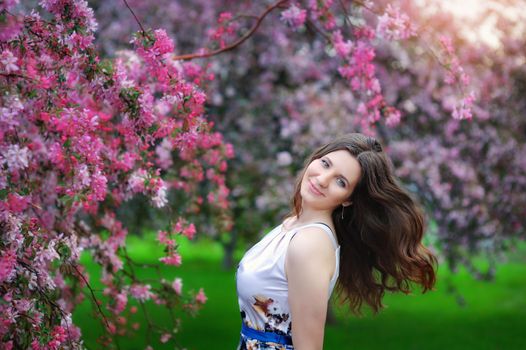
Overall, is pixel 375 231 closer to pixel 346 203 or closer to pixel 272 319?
pixel 346 203

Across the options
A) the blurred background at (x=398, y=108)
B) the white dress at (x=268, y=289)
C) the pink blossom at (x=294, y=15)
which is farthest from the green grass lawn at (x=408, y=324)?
the white dress at (x=268, y=289)

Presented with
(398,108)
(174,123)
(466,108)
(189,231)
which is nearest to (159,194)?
(174,123)

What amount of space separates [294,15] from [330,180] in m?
1.54

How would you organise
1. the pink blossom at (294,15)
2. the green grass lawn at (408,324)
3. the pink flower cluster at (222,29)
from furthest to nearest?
the green grass lawn at (408,324) < the pink flower cluster at (222,29) < the pink blossom at (294,15)

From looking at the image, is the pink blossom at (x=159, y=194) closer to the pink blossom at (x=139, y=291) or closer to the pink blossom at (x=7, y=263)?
the pink blossom at (x=7, y=263)

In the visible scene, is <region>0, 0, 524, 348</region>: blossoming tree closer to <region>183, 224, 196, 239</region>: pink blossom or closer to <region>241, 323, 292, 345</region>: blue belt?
<region>183, 224, 196, 239</region>: pink blossom

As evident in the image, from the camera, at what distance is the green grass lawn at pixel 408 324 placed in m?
7.89

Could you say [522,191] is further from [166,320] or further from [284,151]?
[166,320]

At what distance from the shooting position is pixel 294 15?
3.90 metres

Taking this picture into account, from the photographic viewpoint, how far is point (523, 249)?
69.5 feet

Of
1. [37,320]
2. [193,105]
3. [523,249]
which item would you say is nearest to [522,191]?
[193,105]

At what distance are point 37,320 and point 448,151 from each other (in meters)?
5.66

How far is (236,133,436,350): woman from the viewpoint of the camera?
2.46 metres

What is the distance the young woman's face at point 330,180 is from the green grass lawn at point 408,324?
3.88 meters
